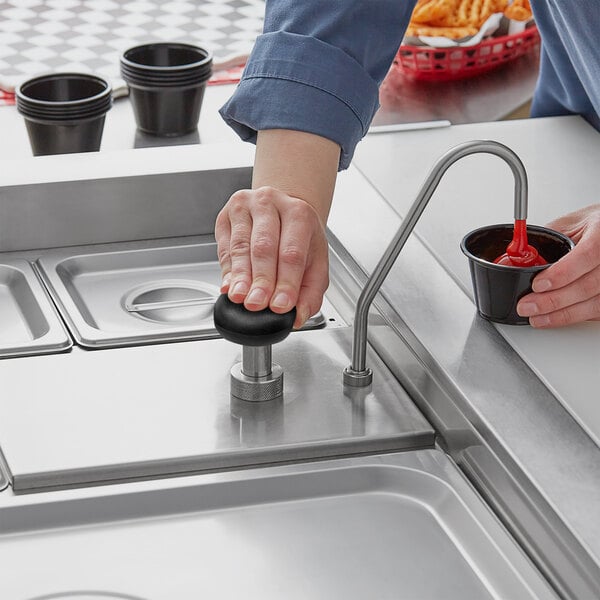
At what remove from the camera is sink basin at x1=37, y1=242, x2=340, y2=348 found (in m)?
1.31

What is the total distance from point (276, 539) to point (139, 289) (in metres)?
0.52

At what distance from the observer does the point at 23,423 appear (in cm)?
108

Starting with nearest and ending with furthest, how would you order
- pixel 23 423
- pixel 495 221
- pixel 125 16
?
pixel 23 423 → pixel 495 221 → pixel 125 16

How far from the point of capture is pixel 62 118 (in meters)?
1.63

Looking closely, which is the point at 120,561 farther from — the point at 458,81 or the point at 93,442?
the point at 458,81

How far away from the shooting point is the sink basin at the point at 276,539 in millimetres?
930

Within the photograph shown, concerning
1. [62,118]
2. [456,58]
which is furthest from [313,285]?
[456,58]

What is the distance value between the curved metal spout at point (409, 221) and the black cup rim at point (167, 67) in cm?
74

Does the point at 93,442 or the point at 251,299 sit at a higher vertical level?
the point at 251,299

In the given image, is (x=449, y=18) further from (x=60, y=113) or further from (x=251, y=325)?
(x=251, y=325)

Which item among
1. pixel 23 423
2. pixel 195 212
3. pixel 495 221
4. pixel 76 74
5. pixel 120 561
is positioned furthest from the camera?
pixel 76 74

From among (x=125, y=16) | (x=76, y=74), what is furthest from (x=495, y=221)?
(x=125, y=16)

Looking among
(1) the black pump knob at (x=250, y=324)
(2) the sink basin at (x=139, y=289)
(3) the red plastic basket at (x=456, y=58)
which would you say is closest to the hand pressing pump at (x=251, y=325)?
(1) the black pump knob at (x=250, y=324)

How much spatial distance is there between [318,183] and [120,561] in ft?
1.43
